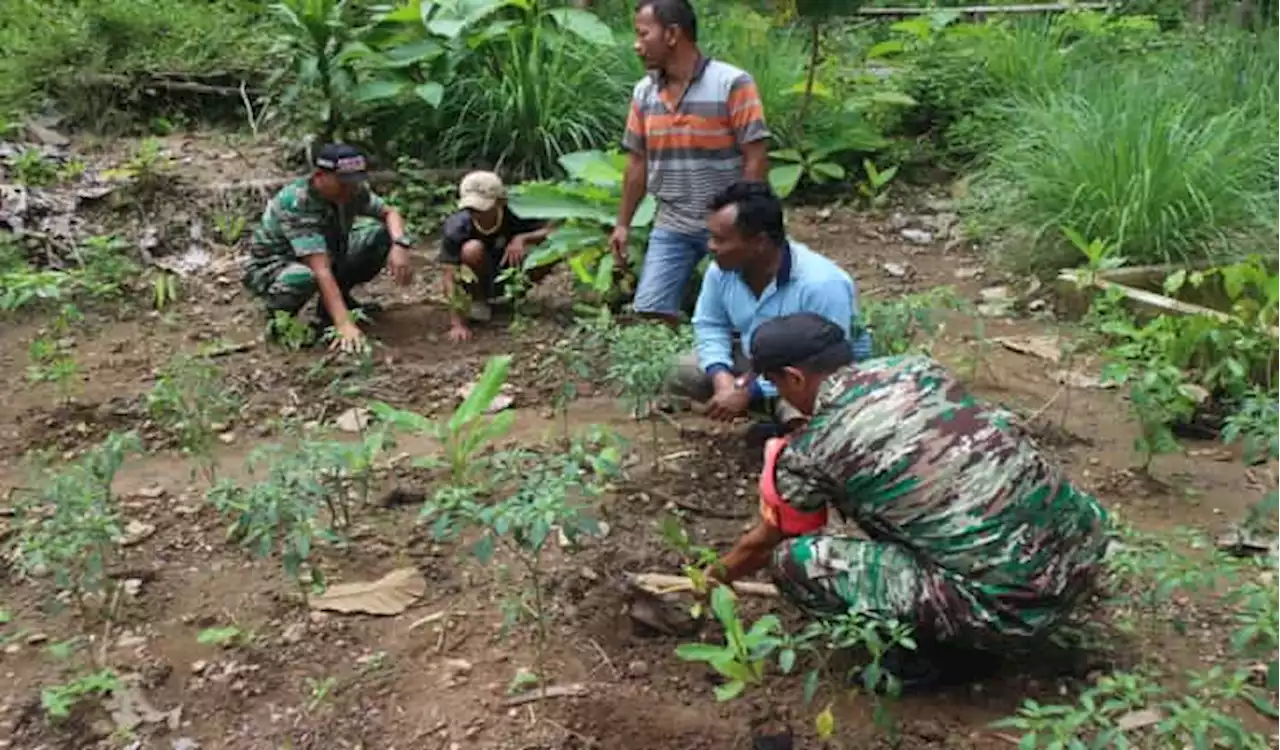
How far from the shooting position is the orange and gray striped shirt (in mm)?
4750

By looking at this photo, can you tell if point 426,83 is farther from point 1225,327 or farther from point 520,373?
point 1225,327

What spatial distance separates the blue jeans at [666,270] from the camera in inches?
197

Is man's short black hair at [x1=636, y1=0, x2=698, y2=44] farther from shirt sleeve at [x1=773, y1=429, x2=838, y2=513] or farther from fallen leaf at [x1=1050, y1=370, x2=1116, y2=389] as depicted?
shirt sleeve at [x1=773, y1=429, x2=838, y2=513]

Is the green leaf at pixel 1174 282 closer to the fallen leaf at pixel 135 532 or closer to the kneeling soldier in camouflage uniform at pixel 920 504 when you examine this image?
the kneeling soldier in camouflage uniform at pixel 920 504

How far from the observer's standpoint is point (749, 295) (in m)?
4.08

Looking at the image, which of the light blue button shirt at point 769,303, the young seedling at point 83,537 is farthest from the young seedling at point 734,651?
the young seedling at point 83,537

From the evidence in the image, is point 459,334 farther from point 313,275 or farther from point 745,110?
point 745,110

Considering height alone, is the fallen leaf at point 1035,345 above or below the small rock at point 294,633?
below

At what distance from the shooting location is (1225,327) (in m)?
4.71

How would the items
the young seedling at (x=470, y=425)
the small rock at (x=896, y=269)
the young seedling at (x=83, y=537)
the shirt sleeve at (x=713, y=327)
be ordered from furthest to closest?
the small rock at (x=896, y=269) < the shirt sleeve at (x=713, y=327) < the young seedling at (x=470, y=425) < the young seedling at (x=83, y=537)

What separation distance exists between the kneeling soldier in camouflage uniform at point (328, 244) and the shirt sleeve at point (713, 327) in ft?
5.27

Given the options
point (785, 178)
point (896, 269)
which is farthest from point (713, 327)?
point (785, 178)

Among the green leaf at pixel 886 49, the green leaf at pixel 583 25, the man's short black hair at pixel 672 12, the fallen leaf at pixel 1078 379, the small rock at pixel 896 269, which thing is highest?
the man's short black hair at pixel 672 12

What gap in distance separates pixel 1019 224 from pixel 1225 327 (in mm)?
1864
